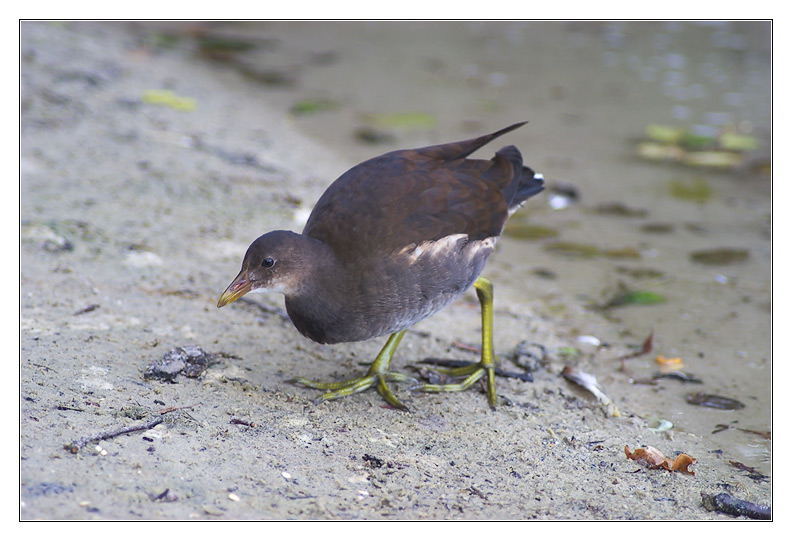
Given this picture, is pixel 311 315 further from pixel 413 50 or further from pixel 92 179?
pixel 413 50

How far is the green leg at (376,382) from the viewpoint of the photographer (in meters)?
3.49

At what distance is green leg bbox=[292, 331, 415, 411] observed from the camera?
3.49 m

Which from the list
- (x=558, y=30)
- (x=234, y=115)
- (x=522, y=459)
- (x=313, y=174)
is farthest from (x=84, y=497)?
(x=558, y=30)

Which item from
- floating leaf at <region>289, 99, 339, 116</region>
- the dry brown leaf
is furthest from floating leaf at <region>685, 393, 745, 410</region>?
floating leaf at <region>289, 99, 339, 116</region>

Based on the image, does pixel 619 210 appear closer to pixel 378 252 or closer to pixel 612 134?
pixel 612 134

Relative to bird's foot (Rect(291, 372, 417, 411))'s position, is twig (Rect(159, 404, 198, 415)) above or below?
above

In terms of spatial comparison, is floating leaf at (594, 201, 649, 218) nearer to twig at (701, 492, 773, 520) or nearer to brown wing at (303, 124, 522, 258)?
brown wing at (303, 124, 522, 258)

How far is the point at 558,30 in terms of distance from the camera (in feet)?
31.1

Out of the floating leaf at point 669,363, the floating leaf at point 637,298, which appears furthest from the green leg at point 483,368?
the floating leaf at point 637,298

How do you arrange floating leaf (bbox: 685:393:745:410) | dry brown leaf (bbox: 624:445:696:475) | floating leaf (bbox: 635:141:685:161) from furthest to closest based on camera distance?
1. floating leaf (bbox: 635:141:685:161)
2. floating leaf (bbox: 685:393:745:410)
3. dry brown leaf (bbox: 624:445:696:475)

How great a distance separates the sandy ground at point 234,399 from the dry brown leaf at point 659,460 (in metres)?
0.03

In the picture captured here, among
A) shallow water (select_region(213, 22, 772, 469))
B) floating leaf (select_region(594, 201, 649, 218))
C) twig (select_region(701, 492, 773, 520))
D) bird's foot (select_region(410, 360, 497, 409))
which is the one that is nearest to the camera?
twig (select_region(701, 492, 773, 520))

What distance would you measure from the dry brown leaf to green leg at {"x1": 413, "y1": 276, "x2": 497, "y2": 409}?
0.63m

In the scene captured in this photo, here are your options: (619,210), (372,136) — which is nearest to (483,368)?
(619,210)
